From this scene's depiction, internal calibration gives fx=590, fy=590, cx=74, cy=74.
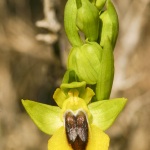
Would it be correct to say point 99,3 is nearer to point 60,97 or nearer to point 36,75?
point 60,97

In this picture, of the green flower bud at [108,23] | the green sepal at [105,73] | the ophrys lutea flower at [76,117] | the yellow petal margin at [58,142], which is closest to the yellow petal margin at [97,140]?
the ophrys lutea flower at [76,117]

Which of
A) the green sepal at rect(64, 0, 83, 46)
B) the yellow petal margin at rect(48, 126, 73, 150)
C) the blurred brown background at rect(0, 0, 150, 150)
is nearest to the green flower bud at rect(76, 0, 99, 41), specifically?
the green sepal at rect(64, 0, 83, 46)

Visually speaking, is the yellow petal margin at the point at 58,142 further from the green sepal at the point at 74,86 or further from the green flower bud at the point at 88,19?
the green flower bud at the point at 88,19

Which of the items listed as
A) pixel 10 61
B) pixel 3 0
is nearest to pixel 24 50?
A: pixel 10 61

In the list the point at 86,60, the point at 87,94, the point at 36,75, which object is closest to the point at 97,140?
the point at 87,94

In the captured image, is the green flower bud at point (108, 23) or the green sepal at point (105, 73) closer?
the green sepal at point (105, 73)

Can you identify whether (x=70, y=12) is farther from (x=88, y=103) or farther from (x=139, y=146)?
(x=139, y=146)

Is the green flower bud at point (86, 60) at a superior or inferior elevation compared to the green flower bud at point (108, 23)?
inferior
